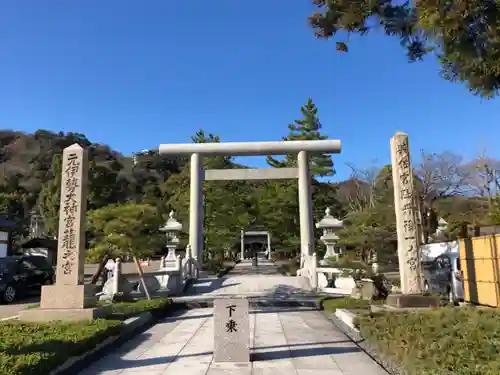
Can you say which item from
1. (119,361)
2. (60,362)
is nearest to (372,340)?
(119,361)

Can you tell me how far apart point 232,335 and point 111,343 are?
236 centimetres

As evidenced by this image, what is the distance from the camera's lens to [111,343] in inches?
266

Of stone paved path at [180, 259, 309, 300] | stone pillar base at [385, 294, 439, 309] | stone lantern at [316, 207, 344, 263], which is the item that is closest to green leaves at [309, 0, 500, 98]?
stone pillar base at [385, 294, 439, 309]

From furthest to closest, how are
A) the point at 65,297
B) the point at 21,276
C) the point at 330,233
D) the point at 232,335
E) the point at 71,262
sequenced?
the point at 330,233, the point at 21,276, the point at 71,262, the point at 65,297, the point at 232,335

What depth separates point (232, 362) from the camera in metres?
5.52

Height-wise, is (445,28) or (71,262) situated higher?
(445,28)

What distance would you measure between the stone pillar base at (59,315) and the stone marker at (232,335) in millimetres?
3631

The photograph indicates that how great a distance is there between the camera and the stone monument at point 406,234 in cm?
920

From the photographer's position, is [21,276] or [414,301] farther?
[21,276]

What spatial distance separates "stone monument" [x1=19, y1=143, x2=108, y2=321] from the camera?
8227 mm

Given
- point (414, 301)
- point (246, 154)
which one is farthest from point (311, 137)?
point (414, 301)

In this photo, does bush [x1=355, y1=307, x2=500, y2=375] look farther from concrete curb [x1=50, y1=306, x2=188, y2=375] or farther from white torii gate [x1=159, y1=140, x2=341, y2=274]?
white torii gate [x1=159, y1=140, x2=341, y2=274]

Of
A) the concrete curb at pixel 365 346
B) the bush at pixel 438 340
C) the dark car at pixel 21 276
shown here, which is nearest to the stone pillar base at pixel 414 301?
the bush at pixel 438 340

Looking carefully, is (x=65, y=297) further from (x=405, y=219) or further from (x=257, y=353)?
(x=405, y=219)
